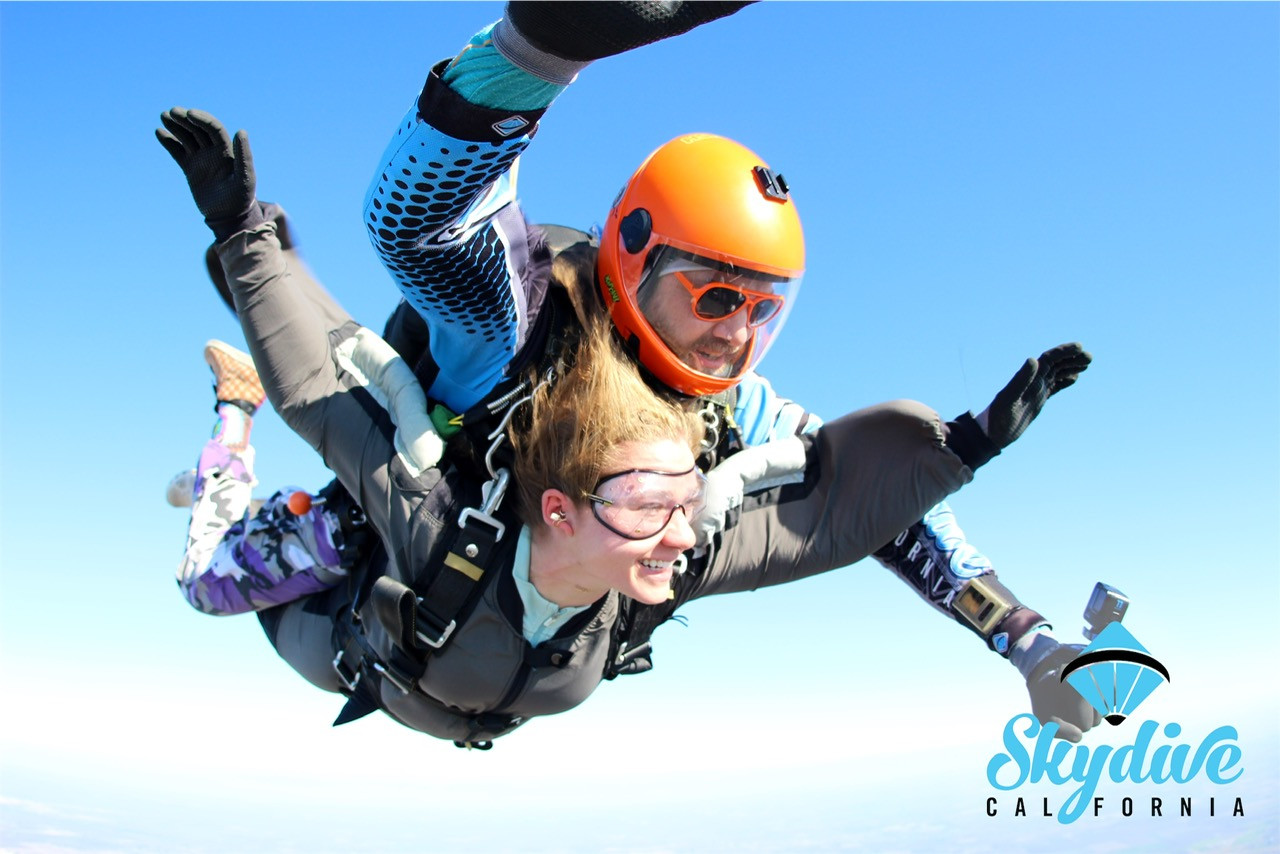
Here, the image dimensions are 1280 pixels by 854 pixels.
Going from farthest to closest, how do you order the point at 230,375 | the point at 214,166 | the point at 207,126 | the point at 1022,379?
the point at 230,375, the point at 1022,379, the point at 214,166, the point at 207,126

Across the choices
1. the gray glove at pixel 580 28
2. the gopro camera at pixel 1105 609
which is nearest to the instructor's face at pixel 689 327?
the gray glove at pixel 580 28

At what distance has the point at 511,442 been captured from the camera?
2.68m

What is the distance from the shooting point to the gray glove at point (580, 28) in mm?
1588

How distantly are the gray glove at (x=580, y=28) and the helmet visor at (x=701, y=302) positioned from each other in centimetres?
88

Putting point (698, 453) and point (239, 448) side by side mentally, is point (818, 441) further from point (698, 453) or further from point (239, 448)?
point (239, 448)

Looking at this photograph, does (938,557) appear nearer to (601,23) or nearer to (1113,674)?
(1113,674)

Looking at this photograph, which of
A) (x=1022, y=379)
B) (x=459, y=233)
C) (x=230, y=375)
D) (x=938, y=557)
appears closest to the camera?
(x=459, y=233)

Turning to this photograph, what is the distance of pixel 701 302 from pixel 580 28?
1.09 meters

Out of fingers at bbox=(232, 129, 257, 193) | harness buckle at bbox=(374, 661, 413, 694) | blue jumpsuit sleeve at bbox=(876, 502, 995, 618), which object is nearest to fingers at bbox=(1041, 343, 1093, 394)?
blue jumpsuit sleeve at bbox=(876, 502, 995, 618)

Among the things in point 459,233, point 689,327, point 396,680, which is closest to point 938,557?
point 689,327

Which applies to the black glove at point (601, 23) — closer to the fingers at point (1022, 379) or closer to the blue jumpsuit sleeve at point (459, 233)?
the blue jumpsuit sleeve at point (459, 233)

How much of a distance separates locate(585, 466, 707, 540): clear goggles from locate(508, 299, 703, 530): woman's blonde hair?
0.04m

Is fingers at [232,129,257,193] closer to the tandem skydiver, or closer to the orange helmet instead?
the tandem skydiver

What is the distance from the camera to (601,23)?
1.62 m
